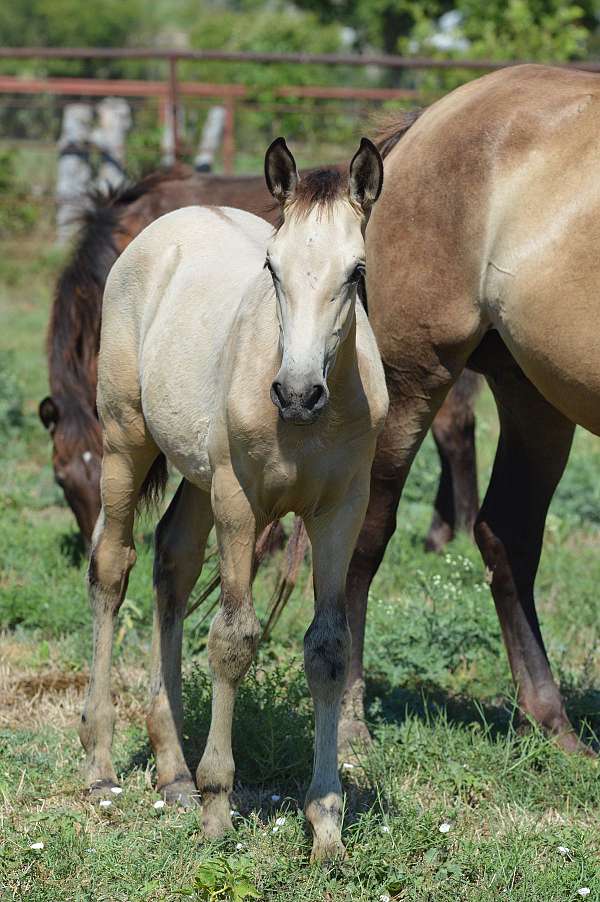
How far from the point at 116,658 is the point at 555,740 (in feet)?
5.63

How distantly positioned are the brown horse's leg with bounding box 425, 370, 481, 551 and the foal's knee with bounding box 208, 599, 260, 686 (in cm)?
347

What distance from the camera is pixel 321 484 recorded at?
302cm

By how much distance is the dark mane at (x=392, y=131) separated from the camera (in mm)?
4344

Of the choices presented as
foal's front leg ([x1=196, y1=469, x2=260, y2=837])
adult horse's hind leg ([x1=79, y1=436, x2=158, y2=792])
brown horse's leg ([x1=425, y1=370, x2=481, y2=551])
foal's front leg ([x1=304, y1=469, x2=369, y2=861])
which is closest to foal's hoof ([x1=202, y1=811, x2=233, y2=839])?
foal's front leg ([x1=196, y1=469, x2=260, y2=837])

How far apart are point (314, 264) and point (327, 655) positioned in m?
1.04

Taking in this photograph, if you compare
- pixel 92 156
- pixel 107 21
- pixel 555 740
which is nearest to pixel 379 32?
pixel 92 156

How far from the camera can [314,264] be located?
8.95 ft

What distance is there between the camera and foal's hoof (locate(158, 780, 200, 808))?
11.4ft

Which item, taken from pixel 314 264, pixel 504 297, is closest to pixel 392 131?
pixel 504 297

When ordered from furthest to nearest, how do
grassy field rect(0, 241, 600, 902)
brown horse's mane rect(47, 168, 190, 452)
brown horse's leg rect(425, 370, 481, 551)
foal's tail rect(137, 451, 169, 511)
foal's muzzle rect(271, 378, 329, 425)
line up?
brown horse's leg rect(425, 370, 481, 551) → brown horse's mane rect(47, 168, 190, 452) → foal's tail rect(137, 451, 169, 511) → grassy field rect(0, 241, 600, 902) → foal's muzzle rect(271, 378, 329, 425)

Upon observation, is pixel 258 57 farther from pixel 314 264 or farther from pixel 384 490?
pixel 314 264

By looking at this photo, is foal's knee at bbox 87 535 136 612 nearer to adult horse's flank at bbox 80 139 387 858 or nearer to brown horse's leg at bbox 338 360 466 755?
adult horse's flank at bbox 80 139 387 858

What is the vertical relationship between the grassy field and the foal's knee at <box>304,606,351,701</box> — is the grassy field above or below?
→ below

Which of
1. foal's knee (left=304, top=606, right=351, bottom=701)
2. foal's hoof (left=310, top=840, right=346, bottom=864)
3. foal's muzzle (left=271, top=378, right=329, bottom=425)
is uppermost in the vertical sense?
foal's muzzle (left=271, top=378, right=329, bottom=425)
